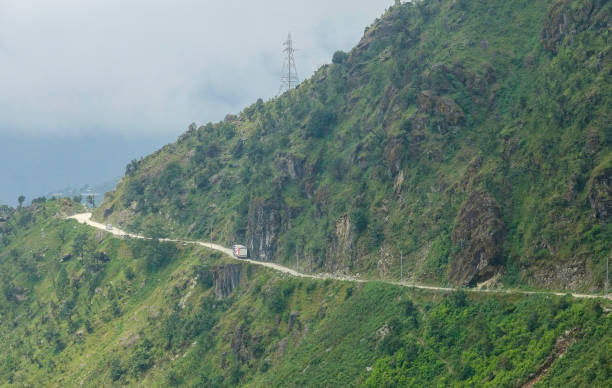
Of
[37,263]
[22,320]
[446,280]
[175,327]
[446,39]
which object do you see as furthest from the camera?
[37,263]

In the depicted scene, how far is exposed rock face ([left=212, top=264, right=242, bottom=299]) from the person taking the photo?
12400 cm

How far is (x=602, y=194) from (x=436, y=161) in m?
31.9

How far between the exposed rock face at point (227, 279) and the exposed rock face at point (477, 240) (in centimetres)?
4837

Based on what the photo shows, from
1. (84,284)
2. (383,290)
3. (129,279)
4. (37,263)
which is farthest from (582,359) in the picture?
(37,263)

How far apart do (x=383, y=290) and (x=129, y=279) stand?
75.5 meters

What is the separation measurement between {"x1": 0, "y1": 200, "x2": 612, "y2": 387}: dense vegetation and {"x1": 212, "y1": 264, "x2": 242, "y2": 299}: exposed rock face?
21 cm

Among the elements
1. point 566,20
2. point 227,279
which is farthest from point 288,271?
point 566,20

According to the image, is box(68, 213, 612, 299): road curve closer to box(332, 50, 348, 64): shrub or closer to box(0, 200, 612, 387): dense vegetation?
box(0, 200, 612, 387): dense vegetation

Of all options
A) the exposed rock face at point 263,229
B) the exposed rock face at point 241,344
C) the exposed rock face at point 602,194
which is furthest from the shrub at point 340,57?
the exposed rock face at point 602,194

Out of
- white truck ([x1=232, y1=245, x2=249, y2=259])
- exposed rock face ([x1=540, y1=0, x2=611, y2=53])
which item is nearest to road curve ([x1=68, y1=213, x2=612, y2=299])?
white truck ([x1=232, y1=245, x2=249, y2=259])

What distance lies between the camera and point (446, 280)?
3430 inches

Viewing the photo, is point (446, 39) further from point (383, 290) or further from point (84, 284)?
point (84, 284)

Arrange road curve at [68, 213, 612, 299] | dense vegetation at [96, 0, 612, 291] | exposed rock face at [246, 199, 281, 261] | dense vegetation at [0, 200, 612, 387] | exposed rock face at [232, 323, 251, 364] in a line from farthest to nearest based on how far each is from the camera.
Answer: exposed rock face at [246, 199, 281, 261] → exposed rock face at [232, 323, 251, 364] → dense vegetation at [96, 0, 612, 291] → road curve at [68, 213, 612, 299] → dense vegetation at [0, 200, 612, 387]

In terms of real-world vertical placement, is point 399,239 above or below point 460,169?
below
